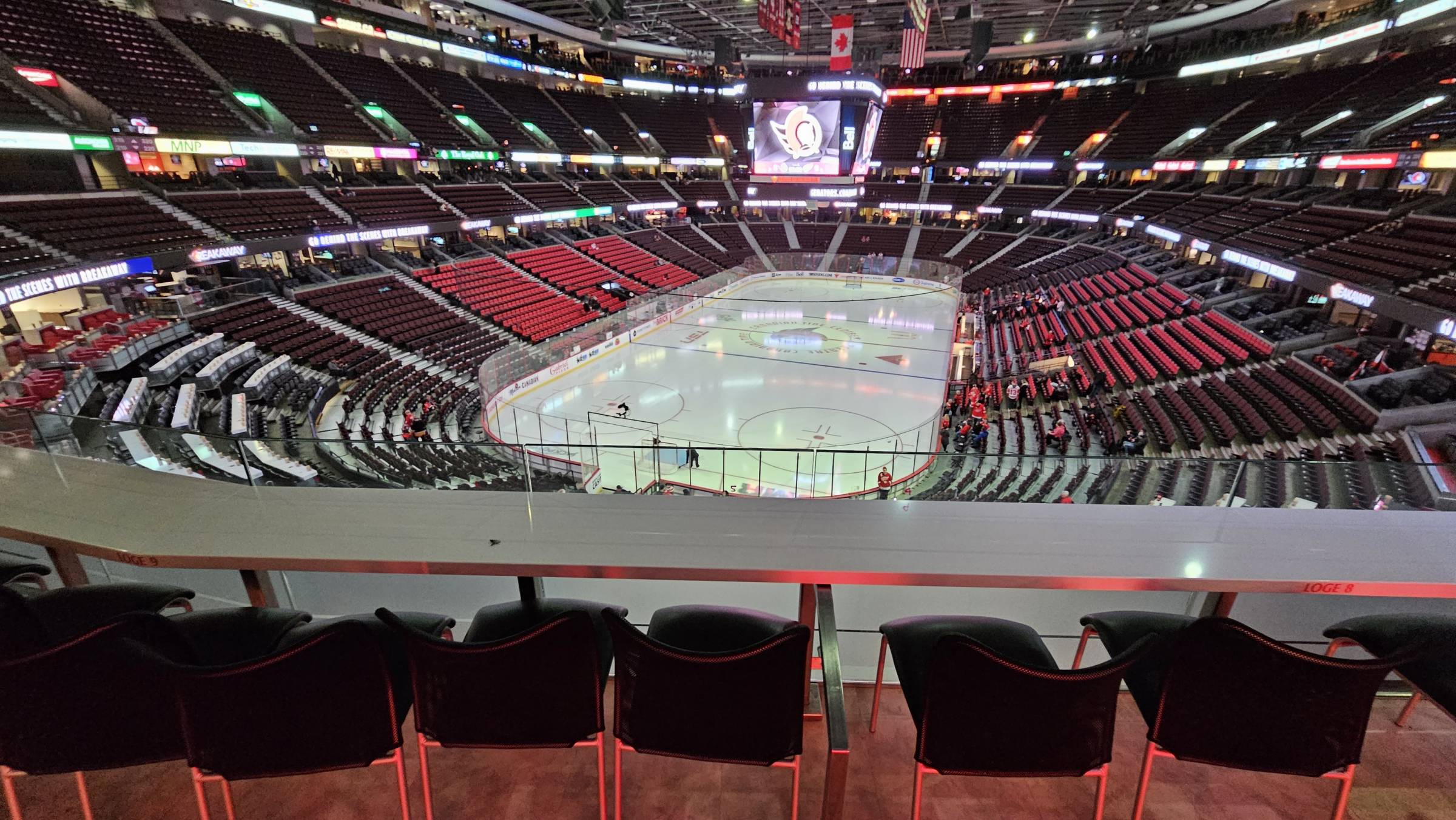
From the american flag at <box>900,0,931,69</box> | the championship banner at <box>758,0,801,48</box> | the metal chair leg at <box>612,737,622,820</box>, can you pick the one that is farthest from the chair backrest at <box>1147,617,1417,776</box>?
the american flag at <box>900,0,931,69</box>

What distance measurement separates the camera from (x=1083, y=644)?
2404mm

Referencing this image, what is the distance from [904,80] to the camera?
4603 cm

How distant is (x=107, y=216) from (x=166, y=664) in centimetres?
2180

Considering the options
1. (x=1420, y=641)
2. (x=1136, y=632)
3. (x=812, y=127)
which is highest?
(x=812, y=127)

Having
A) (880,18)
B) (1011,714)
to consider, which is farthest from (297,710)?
(880,18)

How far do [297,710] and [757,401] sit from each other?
1515 cm

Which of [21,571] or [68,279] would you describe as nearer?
→ [21,571]

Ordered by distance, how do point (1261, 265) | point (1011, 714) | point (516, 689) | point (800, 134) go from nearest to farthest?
point (1011, 714), point (516, 689), point (1261, 265), point (800, 134)

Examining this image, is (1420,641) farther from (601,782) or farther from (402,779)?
(402,779)

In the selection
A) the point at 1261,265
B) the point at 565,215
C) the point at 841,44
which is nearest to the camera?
the point at 1261,265

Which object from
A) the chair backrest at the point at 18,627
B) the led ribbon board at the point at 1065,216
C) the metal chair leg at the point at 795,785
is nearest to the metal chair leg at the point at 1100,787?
the metal chair leg at the point at 795,785

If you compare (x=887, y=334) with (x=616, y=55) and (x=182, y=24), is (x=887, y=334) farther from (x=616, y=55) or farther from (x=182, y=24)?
(x=616, y=55)

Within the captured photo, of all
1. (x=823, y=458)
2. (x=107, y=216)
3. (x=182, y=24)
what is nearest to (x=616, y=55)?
(x=182, y=24)

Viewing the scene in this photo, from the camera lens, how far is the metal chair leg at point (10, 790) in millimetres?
1788
